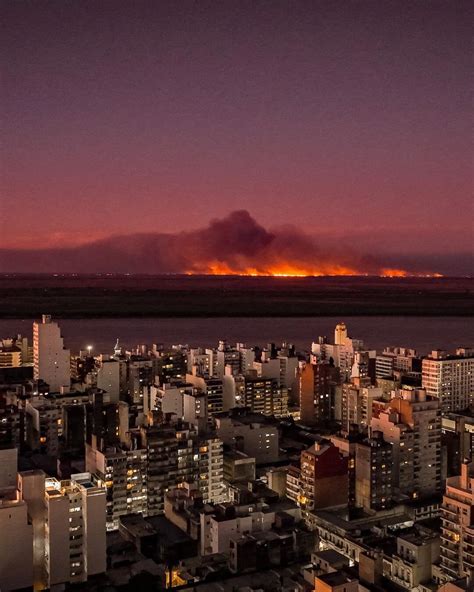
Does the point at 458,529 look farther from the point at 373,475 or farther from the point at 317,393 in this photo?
the point at 317,393

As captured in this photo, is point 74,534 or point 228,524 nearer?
point 74,534

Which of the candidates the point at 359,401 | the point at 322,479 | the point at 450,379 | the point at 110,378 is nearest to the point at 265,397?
the point at 359,401

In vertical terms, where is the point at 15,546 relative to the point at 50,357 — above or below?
below

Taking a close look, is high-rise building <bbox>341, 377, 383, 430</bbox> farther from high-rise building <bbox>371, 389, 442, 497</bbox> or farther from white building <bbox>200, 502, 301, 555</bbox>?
white building <bbox>200, 502, 301, 555</bbox>

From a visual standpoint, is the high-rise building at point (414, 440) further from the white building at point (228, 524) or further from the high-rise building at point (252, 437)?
the white building at point (228, 524)

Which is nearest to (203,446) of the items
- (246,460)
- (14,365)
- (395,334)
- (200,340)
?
(246,460)

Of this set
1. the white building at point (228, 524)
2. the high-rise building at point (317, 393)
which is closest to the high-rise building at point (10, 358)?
the high-rise building at point (317, 393)

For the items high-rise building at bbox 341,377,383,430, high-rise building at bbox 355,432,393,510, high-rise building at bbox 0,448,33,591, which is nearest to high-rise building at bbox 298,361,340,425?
high-rise building at bbox 341,377,383,430

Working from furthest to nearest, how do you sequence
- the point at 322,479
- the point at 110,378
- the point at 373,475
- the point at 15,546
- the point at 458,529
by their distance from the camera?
the point at 110,378 → the point at 373,475 → the point at 322,479 → the point at 458,529 → the point at 15,546
